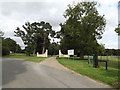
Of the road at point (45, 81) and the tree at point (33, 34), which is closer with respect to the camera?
the road at point (45, 81)

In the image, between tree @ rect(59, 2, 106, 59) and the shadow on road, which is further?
tree @ rect(59, 2, 106, 59)

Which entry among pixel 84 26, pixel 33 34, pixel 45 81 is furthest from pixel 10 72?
pixel 33 34

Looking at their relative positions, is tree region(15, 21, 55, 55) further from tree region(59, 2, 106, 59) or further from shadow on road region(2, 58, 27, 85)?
shadow on road region(2, 58, 27, 85)

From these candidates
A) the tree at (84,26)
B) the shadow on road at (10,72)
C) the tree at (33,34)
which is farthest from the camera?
the tree at (33,34)

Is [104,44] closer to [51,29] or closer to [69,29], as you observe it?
[69,29]

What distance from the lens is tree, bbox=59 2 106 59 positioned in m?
44.3

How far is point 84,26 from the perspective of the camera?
147ft

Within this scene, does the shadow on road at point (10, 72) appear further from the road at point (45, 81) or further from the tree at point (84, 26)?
the tree at point (84, 26)

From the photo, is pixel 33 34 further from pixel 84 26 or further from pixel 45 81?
pixel 45 81

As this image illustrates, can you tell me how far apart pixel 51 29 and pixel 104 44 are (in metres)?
32.1

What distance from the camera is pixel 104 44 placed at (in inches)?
1939

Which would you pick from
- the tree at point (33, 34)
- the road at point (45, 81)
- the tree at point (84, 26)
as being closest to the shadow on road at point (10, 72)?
the road at point (45, 81)

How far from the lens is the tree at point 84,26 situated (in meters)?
44.3

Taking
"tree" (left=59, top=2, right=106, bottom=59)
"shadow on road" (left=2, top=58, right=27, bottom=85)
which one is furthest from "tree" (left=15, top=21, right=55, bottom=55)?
"shadow on road" (left=2, top=58, right=27, bottom=85)
